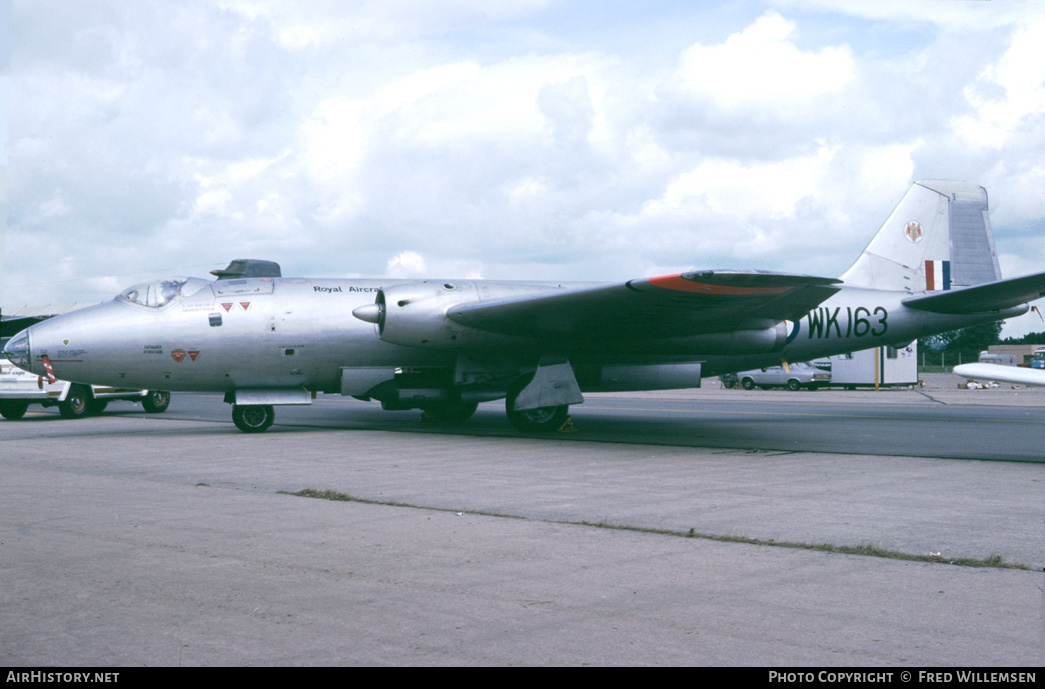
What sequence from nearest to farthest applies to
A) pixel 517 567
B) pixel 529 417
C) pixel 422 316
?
pixel 517 567 < pixel 422 316 < pixel 529 417

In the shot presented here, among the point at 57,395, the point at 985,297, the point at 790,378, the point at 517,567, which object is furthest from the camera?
the point at 790,378

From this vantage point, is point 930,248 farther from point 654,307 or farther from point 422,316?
point 422,316

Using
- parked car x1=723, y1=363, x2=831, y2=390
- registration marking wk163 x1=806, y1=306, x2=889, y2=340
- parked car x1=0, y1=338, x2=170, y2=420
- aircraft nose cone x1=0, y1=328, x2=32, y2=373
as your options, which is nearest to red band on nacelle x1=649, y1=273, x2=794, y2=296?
registration marking wk163 x1=806, y1=306, x2=889, y2=340

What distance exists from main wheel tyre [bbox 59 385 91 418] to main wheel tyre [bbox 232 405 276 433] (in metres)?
8.71

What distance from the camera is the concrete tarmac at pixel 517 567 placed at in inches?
171

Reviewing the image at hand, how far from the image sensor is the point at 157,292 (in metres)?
16.8

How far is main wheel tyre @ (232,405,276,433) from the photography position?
17.4 m

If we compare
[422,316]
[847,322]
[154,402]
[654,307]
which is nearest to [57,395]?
[154,402]

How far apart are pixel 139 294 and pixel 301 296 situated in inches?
118

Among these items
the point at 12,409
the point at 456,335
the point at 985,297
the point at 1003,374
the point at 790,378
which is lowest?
the point at 12,409

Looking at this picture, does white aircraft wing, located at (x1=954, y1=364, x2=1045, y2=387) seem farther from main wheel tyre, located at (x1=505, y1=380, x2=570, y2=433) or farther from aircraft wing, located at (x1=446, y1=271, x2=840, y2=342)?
main wheel tyre, located at (x1=505, y1=380, x2=570, y2=433)

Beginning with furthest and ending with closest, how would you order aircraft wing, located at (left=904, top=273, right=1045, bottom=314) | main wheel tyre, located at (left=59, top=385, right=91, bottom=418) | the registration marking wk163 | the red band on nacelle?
main wheel tyre, located at (left=59, top=385, right=91, bottom=418)
the registration marking wk163
aircraft wing, located at (left=904, top=273, right=1045, bottom=314)
the red band on nacelle

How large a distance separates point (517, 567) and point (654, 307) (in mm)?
9538

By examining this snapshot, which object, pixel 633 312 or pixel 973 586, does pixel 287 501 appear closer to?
pixel 973 586
